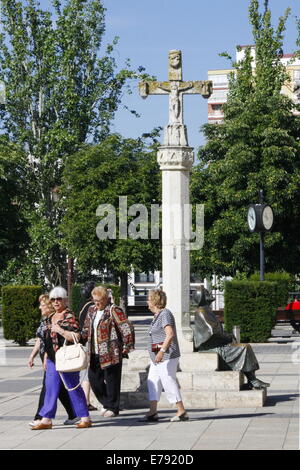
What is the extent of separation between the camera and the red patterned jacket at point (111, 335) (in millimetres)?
13281

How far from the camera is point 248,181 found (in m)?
40.4

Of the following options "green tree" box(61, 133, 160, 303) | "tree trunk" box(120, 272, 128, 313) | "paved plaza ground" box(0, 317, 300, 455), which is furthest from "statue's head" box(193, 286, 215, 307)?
"tree trunk" box(120, 272, 128, 313)

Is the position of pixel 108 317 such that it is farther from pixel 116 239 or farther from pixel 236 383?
pixel 116 239

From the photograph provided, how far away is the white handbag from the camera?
39.4ft

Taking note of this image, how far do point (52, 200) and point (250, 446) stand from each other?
43262 mm

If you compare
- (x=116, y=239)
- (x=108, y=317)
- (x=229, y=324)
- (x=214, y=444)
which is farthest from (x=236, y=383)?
(x=116, y=239)

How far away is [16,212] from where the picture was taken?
49969 mm

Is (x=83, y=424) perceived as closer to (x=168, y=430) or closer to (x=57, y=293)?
(x=168, y=430)

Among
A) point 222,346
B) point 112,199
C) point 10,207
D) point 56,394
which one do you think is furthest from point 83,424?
point 10,207

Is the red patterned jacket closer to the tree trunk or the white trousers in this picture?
the white trousers

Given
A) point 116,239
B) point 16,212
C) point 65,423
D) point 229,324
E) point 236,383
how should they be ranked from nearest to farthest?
point 65,423
point 236,383
point 229,324
point 116,239
point 16,212

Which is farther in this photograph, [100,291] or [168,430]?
[100,291]

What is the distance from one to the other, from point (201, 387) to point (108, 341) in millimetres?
1897

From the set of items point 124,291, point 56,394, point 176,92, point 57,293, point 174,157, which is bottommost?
point 56,394
